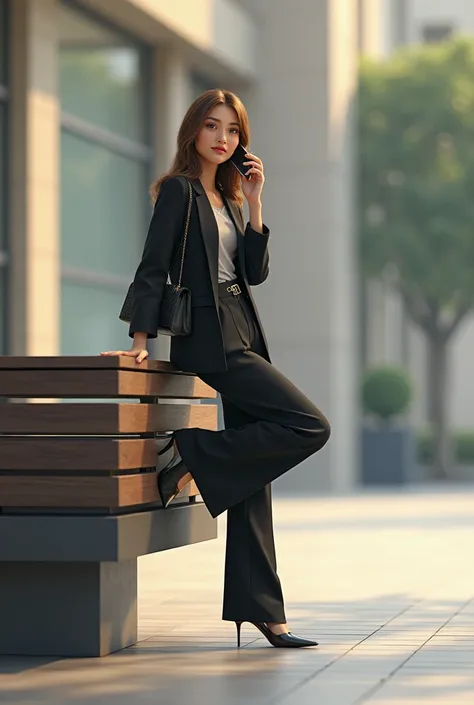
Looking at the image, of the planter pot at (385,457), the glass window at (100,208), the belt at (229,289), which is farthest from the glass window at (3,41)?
the planter pot at (385,457)

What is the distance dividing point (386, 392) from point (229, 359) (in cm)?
2022

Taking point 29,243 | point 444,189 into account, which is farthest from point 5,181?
point 444,189

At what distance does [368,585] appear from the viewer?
361 inches

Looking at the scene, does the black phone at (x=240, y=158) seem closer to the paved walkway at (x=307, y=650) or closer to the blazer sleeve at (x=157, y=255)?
the blazer sleeve at (x=157, y=255)

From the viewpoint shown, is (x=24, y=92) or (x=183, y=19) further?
(x=183, y=19)

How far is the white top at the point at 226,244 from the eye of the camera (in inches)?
253

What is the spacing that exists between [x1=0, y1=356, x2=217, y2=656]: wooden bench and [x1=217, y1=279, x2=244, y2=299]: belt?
0.38 m

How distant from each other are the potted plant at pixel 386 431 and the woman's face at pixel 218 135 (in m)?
19.4

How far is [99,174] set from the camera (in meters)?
17.4

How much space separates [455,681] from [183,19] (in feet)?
45.9

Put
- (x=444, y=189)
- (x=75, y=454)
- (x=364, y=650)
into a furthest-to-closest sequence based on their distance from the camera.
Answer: (x=444, y=189) → (x=364, y=650) → (x=75, y=454)

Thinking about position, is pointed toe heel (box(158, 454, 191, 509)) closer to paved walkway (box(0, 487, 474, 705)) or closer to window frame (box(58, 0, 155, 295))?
paved walkway (box(0, 487, 474, 705))

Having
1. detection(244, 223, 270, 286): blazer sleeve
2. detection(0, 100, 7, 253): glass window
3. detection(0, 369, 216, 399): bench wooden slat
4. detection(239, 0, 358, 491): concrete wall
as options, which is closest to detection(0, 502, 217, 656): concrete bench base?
detection(0, 369, 216, 399): bench wooden slat

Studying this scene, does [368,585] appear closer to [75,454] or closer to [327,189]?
[75,454]
